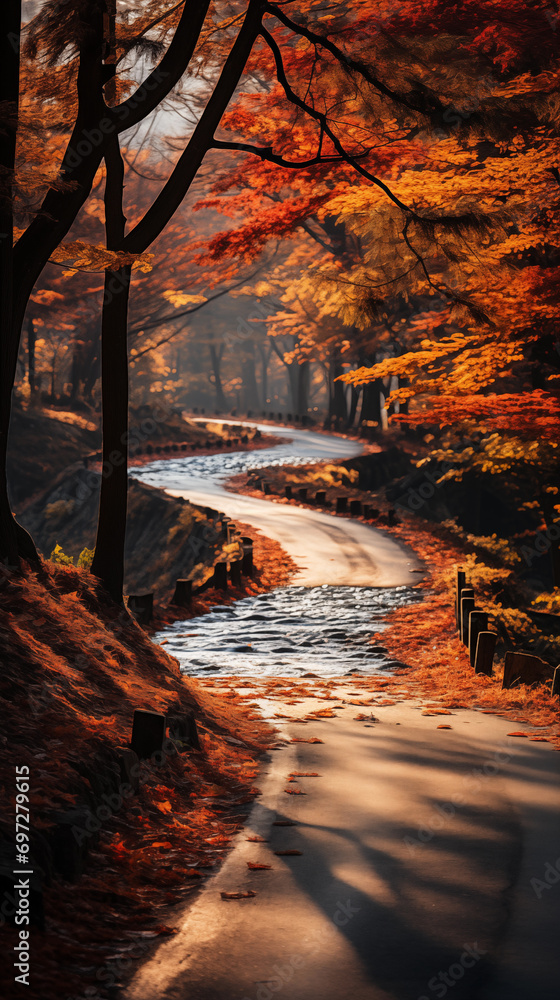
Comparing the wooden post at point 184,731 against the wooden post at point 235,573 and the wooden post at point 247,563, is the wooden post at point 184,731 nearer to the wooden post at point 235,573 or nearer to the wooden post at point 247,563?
the wooden post at point 235,573

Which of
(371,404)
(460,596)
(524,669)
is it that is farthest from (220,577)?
(371,404)

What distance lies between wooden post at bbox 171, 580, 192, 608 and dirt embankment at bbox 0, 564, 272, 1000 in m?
6.60

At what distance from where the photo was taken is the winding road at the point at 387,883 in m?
4.09

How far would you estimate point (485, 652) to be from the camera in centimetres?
1142

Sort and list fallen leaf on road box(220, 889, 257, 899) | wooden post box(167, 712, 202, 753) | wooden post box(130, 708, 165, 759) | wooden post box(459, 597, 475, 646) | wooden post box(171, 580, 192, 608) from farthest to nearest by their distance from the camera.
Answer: wooden post box(171, 580, 192, 608), wooden post box(459, 597, 475, 646), wooden post box(167, 712, 202, 753), wooden post box(130, 708, 165, 759), fallen leaf on road box(220, 889, 257, 899)

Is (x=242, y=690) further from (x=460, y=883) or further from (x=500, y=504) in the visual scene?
(x=500, y=504)

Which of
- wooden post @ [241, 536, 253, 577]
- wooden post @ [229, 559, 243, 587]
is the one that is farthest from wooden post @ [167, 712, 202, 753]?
wooden post @ [241, 536, 253, 577]

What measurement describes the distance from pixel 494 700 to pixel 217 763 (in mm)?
4124

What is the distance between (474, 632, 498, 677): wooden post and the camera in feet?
37.1

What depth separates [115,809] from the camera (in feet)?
19.0

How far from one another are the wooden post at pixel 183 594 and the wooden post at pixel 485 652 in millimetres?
6207

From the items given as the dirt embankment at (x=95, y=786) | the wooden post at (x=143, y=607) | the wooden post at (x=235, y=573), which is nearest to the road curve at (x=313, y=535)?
the wooden post at (x=235, y=573)

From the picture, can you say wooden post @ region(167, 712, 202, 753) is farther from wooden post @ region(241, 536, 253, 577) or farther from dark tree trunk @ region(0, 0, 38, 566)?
wooden post @ region(241, 536, 253, 577)

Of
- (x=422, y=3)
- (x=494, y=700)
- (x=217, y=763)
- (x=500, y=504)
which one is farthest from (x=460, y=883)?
(x=500, y=504)
